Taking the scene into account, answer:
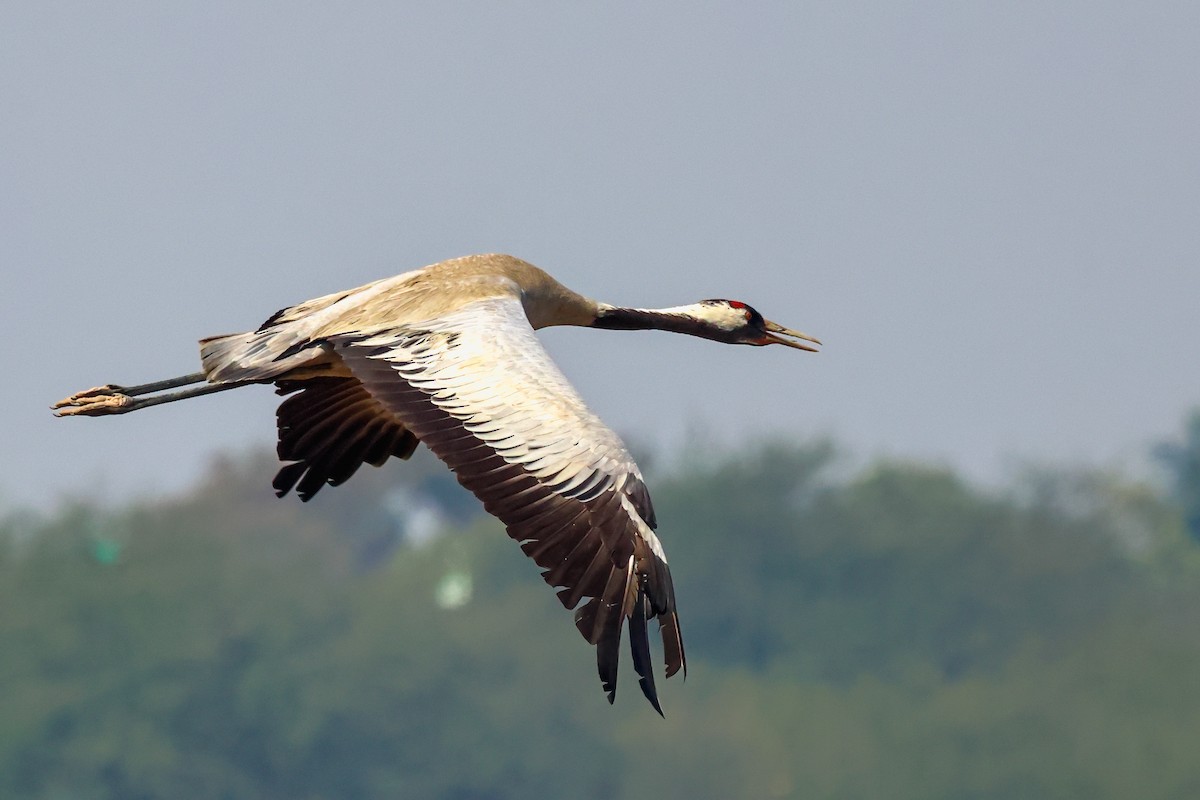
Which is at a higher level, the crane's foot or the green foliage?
the crane's foot

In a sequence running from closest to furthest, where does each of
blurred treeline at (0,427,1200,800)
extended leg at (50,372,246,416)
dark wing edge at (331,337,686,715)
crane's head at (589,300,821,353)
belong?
dark wing edge at (331,337,686,715), extended leg at (50,372,246,416), crane's head at (589,300,821,353), blurred treeline at (0,427,1200,800)

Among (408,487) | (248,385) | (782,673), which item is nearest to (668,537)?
(782,673)

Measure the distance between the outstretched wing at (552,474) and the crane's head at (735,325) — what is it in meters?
3.98

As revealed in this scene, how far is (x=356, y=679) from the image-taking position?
69125mm

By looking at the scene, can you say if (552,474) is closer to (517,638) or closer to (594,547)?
(594,547)

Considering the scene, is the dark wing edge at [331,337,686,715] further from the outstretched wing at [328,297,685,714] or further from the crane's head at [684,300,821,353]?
the crane's head at [684,300,821,353]

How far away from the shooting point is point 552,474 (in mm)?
11898

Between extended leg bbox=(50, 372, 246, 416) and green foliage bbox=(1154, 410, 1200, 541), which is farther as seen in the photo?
green foliage bbox=(1154, 410, 1200, 541)

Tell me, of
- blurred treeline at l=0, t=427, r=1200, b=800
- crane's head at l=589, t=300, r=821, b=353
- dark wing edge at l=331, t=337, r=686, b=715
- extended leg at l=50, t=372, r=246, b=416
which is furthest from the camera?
blurred treeline at l=0, t=427, r=1200, b=800

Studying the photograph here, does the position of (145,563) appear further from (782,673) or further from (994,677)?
(994,677)

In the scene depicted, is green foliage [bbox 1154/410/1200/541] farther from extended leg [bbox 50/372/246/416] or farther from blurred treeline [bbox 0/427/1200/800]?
extended leg [bbox 50/372/246/416]

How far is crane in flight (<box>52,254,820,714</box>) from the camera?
38.3ft

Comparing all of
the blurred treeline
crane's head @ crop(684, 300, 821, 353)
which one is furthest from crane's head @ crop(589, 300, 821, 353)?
the blurred treeline

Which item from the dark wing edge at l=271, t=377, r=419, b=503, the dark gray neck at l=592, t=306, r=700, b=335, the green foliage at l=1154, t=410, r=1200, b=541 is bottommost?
the green foliage at l=1154, t=410, r=1200, b=541
